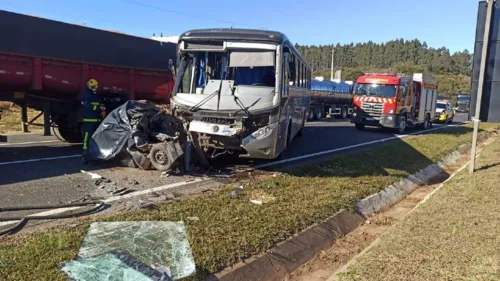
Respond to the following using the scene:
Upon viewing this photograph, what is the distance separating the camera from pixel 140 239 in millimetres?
4352

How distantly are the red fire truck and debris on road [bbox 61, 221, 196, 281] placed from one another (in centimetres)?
1698

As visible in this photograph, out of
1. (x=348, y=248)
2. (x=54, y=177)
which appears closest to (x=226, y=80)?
(x=54, y=177)

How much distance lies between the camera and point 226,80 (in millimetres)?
8094

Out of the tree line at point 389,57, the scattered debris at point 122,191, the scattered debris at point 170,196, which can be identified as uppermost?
the tree line at point 389,57

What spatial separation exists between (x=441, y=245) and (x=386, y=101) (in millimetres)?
16173

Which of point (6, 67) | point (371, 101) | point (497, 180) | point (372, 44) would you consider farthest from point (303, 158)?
point (372, 44)

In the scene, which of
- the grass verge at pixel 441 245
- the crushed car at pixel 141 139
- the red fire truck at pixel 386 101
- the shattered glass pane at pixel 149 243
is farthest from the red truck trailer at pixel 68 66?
the red fire truck at pixel 386 101

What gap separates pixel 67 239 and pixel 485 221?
17.9 feet

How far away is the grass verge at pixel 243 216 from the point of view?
3779mm

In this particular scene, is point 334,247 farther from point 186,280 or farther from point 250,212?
point 186,280

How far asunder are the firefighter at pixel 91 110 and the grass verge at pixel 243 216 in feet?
13.2

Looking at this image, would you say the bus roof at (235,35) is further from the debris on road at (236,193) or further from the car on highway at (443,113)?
the car on highway at (443,113)

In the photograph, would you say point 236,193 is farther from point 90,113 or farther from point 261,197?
point 90,113

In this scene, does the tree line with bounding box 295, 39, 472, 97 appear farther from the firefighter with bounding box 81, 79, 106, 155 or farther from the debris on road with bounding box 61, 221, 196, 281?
the debris on road with bounding box 61, 221, 196, 281
